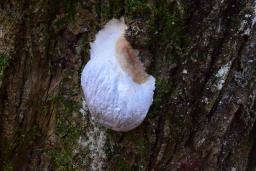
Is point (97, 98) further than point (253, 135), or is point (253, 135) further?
point (253, 135)

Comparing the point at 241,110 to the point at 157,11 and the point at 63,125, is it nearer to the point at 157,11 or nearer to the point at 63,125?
the point at 157,11

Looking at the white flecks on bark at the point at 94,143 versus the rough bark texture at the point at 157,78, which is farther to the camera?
the white flecks on bark at the point at 94,143

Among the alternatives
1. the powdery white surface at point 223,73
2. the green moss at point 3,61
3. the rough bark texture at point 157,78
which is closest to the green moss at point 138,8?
the rough bark texture at point 157,78

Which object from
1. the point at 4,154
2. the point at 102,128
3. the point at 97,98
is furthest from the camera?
the point at 4,154

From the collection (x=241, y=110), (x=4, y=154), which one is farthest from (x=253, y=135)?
(x=4, y=154)

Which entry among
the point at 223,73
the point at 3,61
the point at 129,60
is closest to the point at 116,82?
the point at 129,60

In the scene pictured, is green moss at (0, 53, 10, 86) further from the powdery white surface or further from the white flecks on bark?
the powdery white surface

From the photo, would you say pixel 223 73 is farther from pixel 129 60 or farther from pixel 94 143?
pixel 94 143

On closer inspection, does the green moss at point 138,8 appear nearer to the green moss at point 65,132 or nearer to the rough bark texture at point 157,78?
the rough bark texture at point 157,78
